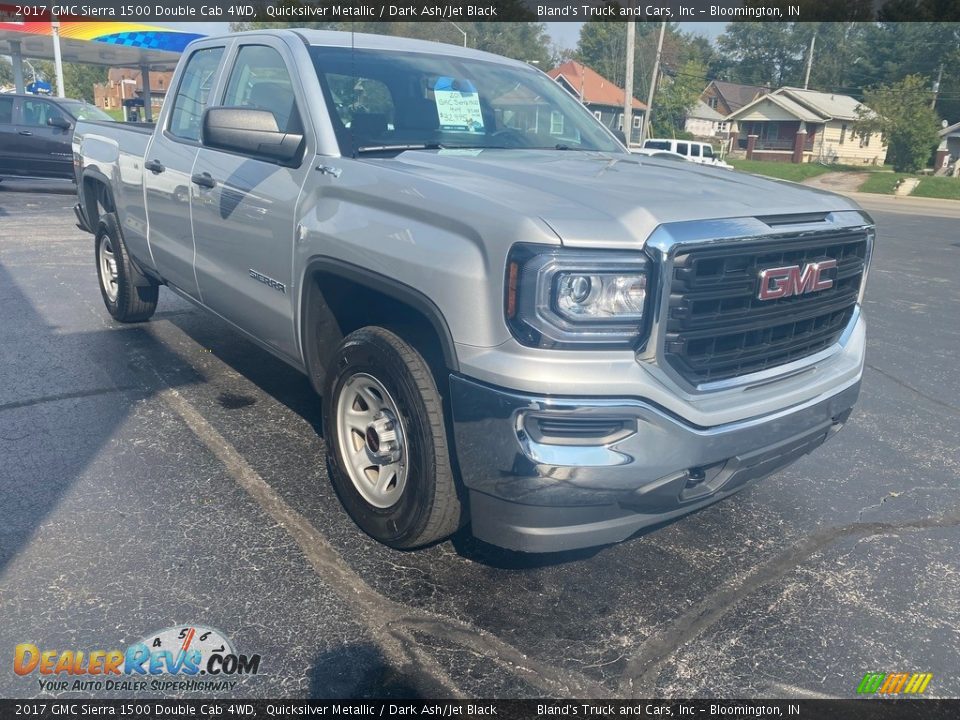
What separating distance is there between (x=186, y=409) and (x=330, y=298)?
168 centimetres

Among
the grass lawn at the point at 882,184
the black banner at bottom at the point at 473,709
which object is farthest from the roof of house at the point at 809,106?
the black banner at bottom at the point at 473,709

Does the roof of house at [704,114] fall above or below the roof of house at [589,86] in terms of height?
below

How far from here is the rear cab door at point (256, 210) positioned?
11.4 ft

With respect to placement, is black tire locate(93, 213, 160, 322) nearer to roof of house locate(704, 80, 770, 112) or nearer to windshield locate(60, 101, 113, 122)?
windshield locate(60, 101, 113, 122)

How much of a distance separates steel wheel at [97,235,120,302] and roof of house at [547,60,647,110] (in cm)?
5723

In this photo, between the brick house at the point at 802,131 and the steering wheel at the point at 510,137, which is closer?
the steering wheel at the point at 510,137

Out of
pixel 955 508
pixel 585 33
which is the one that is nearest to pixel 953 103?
pixel 585 33

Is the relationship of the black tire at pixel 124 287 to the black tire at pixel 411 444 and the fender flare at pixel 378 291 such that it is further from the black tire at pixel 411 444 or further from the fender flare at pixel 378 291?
the black tire at pixel 411 444

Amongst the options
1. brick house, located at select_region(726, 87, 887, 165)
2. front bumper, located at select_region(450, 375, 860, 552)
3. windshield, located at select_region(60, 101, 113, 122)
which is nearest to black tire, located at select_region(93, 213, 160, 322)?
front bumper, located at select_region(450, 375, 860, 552)

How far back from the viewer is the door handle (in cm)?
404

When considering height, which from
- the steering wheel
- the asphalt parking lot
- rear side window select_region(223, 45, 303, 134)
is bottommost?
the asphalt parking lot

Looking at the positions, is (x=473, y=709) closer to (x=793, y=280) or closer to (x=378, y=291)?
(x=378, y=291)

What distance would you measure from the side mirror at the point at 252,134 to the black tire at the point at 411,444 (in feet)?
2.97

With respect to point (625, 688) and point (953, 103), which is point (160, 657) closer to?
point (625, 688)
